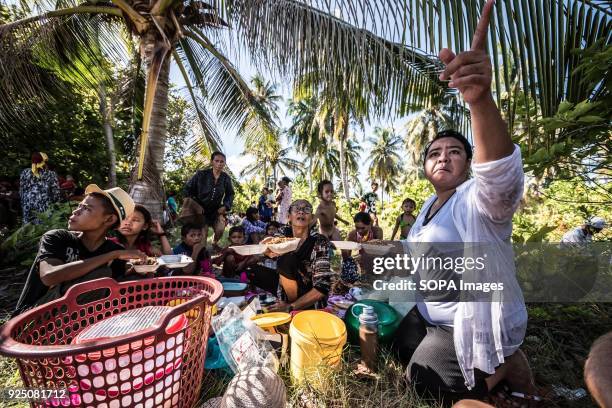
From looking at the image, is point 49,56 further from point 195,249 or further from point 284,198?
point 284,198

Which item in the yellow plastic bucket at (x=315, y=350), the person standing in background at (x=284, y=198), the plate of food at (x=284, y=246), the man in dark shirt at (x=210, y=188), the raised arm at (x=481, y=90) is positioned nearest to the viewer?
the raised arm at (x=481, y=90)

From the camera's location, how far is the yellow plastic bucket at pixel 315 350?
167 centimetres

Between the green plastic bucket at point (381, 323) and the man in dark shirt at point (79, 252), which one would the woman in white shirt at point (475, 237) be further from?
the man in dark shirt at point (79, 252)

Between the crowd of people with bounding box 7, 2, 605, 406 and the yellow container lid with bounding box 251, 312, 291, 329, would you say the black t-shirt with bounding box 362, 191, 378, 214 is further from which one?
the yellow container lid with bounding box 251, 312, 291, 329

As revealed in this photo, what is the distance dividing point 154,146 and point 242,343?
3.13 metres

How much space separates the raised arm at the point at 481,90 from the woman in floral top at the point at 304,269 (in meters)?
1.61

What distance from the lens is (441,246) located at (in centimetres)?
163

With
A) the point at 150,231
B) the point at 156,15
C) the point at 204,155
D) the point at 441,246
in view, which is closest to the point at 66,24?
the point at 156,15

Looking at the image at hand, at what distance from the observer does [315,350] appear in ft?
5.47

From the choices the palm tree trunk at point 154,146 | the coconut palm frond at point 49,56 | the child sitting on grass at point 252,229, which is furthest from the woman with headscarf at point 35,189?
the child sitting on grass at point 252,229

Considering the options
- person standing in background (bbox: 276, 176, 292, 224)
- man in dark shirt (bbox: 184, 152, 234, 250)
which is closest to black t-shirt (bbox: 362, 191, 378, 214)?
person standing in background (bbox: 276, 176, 292, 224)

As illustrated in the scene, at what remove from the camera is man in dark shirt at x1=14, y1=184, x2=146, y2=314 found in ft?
6.01

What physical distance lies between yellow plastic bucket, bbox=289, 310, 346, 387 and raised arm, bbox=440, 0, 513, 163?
1.30 metres

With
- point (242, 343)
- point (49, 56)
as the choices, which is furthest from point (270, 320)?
point (49, 56)
